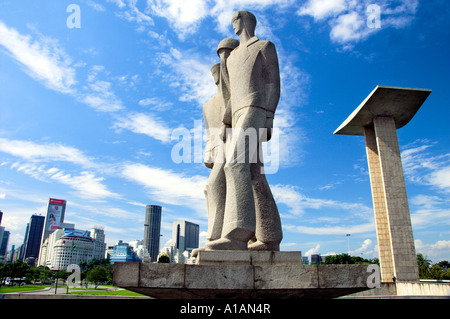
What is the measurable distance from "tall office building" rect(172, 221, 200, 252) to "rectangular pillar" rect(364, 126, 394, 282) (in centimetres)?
12741

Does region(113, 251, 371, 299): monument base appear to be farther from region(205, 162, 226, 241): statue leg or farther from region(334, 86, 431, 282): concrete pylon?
region(334, 86, 431, 282): concrete pylon

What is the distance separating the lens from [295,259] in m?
5.18

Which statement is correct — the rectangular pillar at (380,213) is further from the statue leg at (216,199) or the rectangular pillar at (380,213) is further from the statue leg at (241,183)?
the statue leg at (241,183)

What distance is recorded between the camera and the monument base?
4344mm

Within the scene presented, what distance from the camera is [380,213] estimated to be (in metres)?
26.7

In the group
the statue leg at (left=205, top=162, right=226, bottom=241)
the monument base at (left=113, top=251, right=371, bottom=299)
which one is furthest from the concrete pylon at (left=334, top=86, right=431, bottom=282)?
the monument base at (left=113, top=251, right=371, bottom=299)

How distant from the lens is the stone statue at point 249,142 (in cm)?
537

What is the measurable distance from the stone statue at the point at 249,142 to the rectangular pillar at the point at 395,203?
2244 centimetres

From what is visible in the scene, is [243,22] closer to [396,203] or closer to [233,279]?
[233,279]

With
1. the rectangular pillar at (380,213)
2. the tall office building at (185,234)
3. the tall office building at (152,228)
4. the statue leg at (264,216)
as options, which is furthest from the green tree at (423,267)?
the tall office building at (152,228)

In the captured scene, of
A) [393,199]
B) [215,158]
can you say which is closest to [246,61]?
[215,158]

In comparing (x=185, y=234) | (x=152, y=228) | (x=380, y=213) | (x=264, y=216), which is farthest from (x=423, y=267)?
(x=152, y=228)
